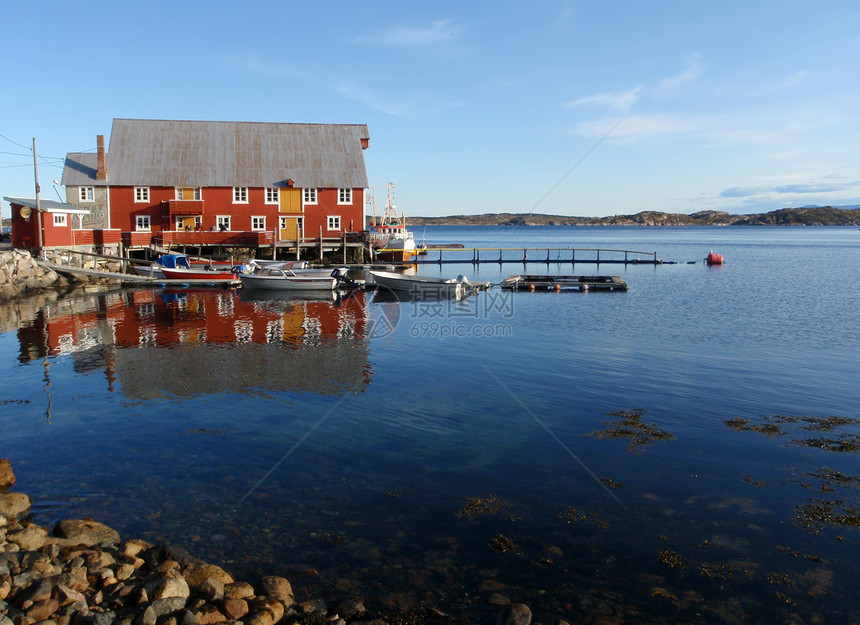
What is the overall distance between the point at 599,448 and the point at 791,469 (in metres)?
3.38

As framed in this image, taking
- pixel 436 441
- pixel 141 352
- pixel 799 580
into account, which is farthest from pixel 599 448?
pixel 141 352

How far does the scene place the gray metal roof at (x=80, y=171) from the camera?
48.0 m

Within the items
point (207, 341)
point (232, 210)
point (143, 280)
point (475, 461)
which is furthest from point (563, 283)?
point (475, 461)

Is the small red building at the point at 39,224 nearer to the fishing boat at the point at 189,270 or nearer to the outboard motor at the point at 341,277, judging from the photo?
the fishing boat at the point at 189,270

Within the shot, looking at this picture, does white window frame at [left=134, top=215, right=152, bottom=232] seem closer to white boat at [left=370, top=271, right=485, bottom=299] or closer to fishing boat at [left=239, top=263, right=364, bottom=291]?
fishing boat at [left=239, top=263, right=364, bottom=291]

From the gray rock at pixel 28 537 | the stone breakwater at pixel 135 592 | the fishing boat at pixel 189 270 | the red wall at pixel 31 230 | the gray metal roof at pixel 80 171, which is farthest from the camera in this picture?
the gray metal roof at pixel 80 171

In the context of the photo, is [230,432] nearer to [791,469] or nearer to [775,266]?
[791,469]

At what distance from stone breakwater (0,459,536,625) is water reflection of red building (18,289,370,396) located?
28.3ft

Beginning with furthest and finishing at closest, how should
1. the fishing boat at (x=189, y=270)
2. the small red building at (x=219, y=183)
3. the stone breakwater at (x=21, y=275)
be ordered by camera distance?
the small red building at (x=219, y=183)
the fishing boat at (x=189, y=270)
the stone breakwater at (x=21, y=275)

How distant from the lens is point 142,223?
49.3 m

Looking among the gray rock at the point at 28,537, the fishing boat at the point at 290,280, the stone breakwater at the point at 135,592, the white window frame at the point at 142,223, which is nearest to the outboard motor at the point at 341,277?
the fishing boat at the point at 290,280

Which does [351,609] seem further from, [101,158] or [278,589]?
[101,158]

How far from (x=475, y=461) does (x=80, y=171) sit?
4834 centimetres

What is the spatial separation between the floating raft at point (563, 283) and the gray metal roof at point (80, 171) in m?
31.8
